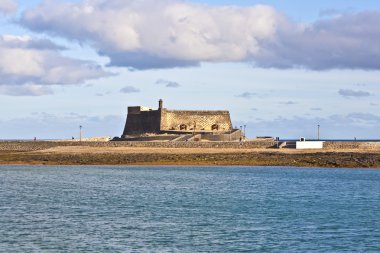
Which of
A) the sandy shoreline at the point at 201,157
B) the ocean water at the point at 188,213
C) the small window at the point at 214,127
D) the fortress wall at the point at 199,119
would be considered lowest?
the ocean water at the point at 188,213

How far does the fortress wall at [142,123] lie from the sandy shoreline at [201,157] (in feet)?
63.0

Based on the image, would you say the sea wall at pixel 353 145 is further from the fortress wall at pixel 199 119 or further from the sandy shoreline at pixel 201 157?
the fortress wall at pixel 199 119

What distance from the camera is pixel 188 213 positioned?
1599 inches

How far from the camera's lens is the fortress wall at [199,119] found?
12081 centimetres

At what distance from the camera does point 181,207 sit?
4375 centimetres

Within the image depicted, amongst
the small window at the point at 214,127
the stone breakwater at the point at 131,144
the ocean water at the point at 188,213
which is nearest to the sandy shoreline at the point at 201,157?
the stone breakwater at the point at 131,144

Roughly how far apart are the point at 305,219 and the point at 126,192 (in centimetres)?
1810

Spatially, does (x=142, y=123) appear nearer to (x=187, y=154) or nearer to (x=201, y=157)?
(x=187, y=154)

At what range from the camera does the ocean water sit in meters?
30.7

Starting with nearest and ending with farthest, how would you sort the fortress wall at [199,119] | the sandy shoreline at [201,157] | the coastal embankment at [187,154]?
1. the sandy shoreline at [201,157]
2. the coastal embankment at [187,154]
3. the fortress wall at [199,119]

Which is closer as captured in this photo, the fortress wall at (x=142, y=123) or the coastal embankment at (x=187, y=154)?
the coastal embankment at (x=187, y=154)

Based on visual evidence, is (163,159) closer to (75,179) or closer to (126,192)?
(75,179)

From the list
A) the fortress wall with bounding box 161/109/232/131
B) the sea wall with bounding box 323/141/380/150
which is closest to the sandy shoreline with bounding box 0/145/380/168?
the sea wall with bounding box 323/141/380/150

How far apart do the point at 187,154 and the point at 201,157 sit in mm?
3773
